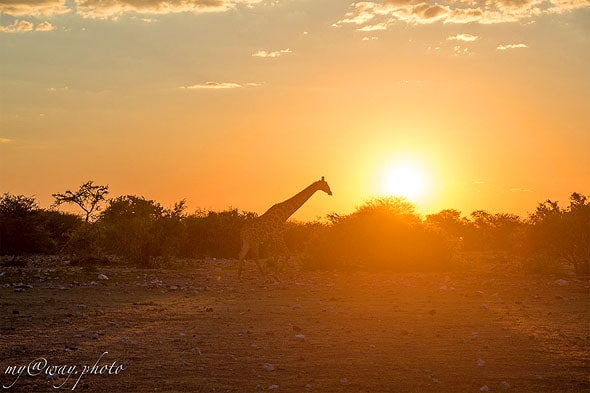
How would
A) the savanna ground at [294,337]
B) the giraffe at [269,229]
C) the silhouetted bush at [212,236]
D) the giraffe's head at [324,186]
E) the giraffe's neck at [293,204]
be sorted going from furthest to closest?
the silhouetted bush at [212,236] < the giraffe's head at [324,186] < the giraffe's neck at [293,204] < the giraffe at [269,229] < the savanna ground at [294,337]

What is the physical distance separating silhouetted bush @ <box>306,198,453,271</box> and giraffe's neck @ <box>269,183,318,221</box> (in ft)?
12.3

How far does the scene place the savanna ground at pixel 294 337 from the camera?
893cm

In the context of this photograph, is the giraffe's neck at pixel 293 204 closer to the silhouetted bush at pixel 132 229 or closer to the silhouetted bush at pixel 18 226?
the silhouetted bush at pixel 132 229

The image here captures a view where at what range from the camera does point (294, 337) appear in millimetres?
11898

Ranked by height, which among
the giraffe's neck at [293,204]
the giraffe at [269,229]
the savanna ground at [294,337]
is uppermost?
the giraffe's neck at [293,204]

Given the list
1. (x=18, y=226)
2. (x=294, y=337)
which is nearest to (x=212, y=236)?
(x=18, y=226)

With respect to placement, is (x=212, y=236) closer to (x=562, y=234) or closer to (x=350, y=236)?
(x=350, y=236)

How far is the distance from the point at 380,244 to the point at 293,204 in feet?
19.7

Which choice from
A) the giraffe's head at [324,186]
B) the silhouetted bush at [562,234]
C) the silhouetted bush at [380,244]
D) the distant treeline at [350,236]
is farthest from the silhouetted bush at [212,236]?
the silhouetted bush at [562,234]

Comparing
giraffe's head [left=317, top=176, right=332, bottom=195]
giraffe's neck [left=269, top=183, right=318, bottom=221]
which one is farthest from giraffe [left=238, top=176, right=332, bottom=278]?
giraffe's head [left=317, top=176, right=332, bottom=195]

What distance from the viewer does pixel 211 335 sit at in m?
12.1

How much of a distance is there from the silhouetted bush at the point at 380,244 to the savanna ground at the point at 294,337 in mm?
9800

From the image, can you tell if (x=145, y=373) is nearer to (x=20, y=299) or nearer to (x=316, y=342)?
(x=316, y=342)

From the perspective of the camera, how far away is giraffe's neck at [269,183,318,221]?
26.9 m
